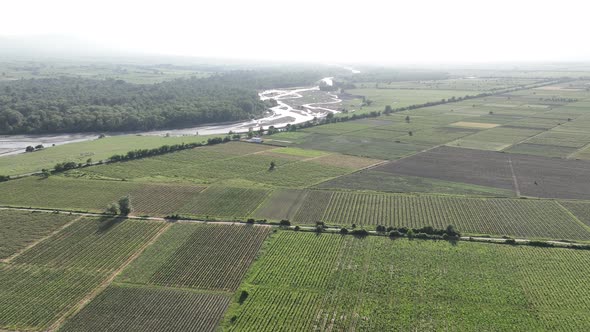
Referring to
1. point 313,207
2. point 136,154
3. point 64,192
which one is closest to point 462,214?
point 313,207

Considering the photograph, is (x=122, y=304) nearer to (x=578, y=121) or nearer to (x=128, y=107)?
(x=128, y=107)

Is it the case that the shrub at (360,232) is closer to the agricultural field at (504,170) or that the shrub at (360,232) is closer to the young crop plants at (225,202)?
the young crop plants at (225,202)

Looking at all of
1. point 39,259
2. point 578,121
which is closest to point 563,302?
point 39,259

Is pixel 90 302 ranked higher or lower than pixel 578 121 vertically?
lower

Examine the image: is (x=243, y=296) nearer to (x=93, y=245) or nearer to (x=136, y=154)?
(x=93, y=245)

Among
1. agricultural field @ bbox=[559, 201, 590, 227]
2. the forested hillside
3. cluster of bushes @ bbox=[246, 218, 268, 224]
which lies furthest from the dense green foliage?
agricultural field @ bbox=[559, 201, 590, 227]

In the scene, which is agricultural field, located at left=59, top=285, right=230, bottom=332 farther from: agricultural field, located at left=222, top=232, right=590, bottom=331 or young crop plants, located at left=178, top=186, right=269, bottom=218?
young crop plants, located at left=178, top=186, right=269, bottom=218
